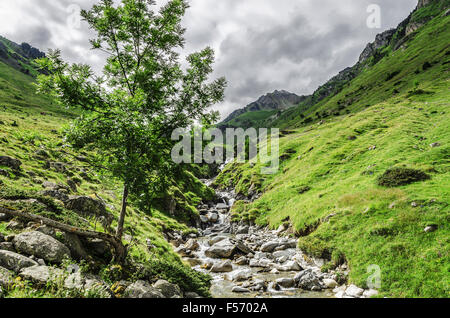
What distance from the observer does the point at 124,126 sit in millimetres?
10164

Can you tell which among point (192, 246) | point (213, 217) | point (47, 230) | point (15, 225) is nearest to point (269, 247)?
point (192, 246)

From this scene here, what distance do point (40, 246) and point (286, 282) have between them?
1505 cm

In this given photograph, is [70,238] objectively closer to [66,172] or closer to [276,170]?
[66,172]

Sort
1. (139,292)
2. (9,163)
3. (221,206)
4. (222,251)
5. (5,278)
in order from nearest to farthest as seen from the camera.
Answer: (5,278), (139,292), (9,163), (222,251), (221,206)

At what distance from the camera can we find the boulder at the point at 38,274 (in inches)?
290

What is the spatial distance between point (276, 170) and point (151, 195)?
170ft

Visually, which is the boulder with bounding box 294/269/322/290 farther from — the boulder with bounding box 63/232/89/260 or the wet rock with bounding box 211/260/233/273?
the boulder with bounding box 63/232/89/260

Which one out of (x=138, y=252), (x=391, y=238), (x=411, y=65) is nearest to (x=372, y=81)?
(x=411, y=65)

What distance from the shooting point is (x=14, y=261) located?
7.86 m

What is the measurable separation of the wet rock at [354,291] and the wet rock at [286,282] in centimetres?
355

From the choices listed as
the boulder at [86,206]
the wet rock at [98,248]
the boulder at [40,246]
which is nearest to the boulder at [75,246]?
the wet rock at [98,248]

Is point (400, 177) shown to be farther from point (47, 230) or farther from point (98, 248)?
point (47, 230)

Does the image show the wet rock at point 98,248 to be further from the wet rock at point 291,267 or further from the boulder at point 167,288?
the wet rock at point 291,267
